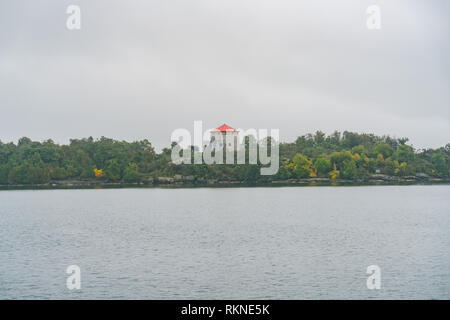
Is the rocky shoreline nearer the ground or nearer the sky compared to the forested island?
nearer the ground

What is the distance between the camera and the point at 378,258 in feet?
78.5

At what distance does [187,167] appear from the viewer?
120688 millimetres

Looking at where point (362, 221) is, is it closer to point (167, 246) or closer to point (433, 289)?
point (167, 246)

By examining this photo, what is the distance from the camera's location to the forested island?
119m

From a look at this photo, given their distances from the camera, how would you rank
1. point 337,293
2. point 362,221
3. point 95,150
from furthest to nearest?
point 95,150 → point 362,221 → point 337,293

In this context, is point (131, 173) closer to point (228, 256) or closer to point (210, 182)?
point (210, 182)
